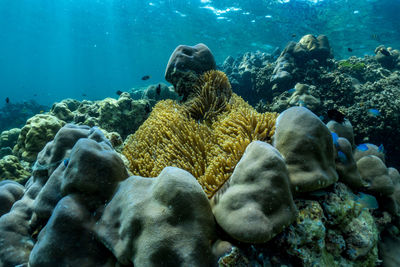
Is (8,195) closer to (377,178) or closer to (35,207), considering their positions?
(35,207)

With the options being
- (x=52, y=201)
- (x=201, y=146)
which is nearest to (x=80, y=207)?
(x=52, y=201)

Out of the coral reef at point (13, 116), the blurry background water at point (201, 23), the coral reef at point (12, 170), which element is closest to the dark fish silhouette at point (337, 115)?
the coral reef at point (12, 170)

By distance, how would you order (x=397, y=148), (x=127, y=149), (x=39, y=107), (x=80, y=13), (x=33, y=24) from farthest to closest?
(x=33, y=24)
(x=80, y=13)
(x=39, y=107)
(x=397, y=148)
(x=127, y=149)

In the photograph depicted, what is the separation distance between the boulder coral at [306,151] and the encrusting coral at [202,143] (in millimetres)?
385

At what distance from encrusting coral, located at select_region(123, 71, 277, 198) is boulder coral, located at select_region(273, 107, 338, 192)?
385 mm

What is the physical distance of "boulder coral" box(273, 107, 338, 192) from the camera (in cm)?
218

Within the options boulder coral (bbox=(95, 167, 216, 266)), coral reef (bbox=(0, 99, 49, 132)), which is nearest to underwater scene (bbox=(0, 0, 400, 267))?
boulder coral (bbox=(95, 167, 216, 266))

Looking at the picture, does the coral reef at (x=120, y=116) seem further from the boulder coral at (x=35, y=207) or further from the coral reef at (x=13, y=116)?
the coral reef at (x=13, y=116)

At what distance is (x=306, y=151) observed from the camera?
7.56ft

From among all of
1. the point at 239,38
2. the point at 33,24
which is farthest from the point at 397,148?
the point at 33,24

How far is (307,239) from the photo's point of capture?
1985 mm

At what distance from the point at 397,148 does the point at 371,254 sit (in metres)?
4.83

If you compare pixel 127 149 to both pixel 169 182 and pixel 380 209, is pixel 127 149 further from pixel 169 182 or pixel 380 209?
pixel 380 209

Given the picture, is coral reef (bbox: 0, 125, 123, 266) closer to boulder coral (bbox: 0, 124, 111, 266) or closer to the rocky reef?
boulder coral (bbox: 0, 124, 111, 266)
